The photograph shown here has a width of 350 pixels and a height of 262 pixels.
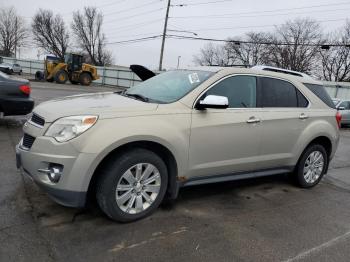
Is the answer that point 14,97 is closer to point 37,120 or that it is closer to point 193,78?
point 37,120

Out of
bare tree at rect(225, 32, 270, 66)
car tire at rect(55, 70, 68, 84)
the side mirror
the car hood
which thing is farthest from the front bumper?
bare tree at rect(225, 32, 270, 66)

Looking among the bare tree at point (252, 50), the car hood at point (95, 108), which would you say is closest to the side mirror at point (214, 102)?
the car hood at point (95, 108)

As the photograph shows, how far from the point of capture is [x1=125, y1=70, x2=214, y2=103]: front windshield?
404cm

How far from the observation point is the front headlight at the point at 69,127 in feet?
10.6

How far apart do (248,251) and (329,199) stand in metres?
2.31

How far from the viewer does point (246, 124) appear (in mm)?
4277

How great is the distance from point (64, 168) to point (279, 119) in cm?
286

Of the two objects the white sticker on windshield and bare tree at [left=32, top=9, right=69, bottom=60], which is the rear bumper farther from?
bare tree at [left=32, top=9, right=69, bottom=60]

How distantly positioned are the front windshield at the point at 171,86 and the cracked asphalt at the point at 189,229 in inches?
52.1

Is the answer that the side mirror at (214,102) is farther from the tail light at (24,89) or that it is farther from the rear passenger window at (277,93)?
the tail light at (24,89)

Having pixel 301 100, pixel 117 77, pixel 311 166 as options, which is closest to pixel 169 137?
pixel 301 100

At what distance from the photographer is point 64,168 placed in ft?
10.5

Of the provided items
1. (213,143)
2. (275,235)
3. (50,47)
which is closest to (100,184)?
(213,143)

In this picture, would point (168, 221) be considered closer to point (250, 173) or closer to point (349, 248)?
point (250, 173)
